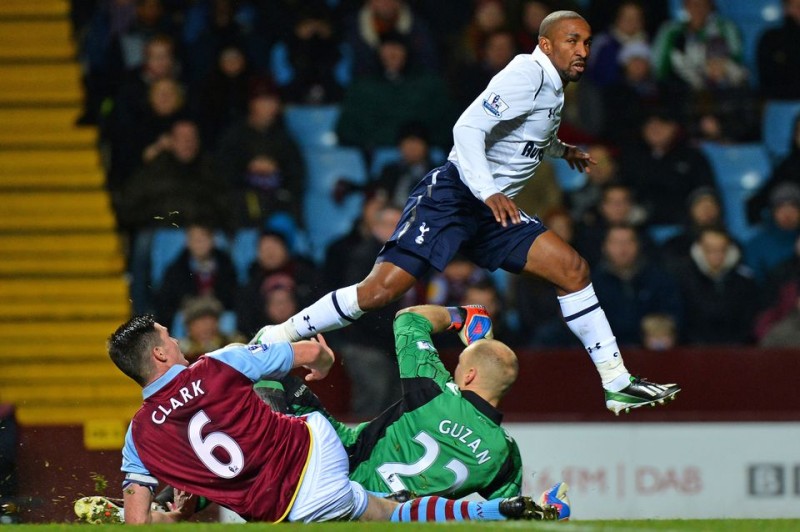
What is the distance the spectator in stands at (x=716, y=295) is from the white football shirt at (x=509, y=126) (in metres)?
3.93

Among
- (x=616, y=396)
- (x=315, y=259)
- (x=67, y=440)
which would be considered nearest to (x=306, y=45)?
(x=315, y=259)

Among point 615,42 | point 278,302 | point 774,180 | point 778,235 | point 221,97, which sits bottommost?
point 778,235

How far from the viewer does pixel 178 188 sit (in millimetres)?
11875

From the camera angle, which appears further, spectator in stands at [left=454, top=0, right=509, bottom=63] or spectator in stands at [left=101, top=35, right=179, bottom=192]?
spectator in stands at [left=454, top=0, right=509, bottom=63]

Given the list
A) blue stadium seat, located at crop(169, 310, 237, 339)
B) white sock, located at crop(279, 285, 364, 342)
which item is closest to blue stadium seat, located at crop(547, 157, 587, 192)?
blue stadium seat, located at crop(169, 310, 237, 339)

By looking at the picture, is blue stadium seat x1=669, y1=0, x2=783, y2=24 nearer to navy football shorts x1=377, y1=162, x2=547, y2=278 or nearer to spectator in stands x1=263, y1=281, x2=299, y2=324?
spectator in stands x1=263, y1=281, x2=299, y2=324

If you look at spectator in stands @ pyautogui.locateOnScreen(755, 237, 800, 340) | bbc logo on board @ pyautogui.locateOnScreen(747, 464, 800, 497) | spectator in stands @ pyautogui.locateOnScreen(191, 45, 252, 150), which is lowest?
bbc logo on board @ pyautogui.locateOnScreen(747, 464, 800, 497)

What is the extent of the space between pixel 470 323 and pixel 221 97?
17.6 feet

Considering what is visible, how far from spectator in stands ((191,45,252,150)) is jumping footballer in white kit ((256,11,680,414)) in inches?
201

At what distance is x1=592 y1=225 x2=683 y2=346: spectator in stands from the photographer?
435 inches

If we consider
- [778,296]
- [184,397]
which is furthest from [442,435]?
[778,296]

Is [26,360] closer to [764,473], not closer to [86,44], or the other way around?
[86,44]

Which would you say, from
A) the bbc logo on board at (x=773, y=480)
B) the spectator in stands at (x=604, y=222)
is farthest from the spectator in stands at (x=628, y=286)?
the bbc logo on board at (x=773, y=480)

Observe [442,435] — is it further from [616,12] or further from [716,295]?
[616,12]
